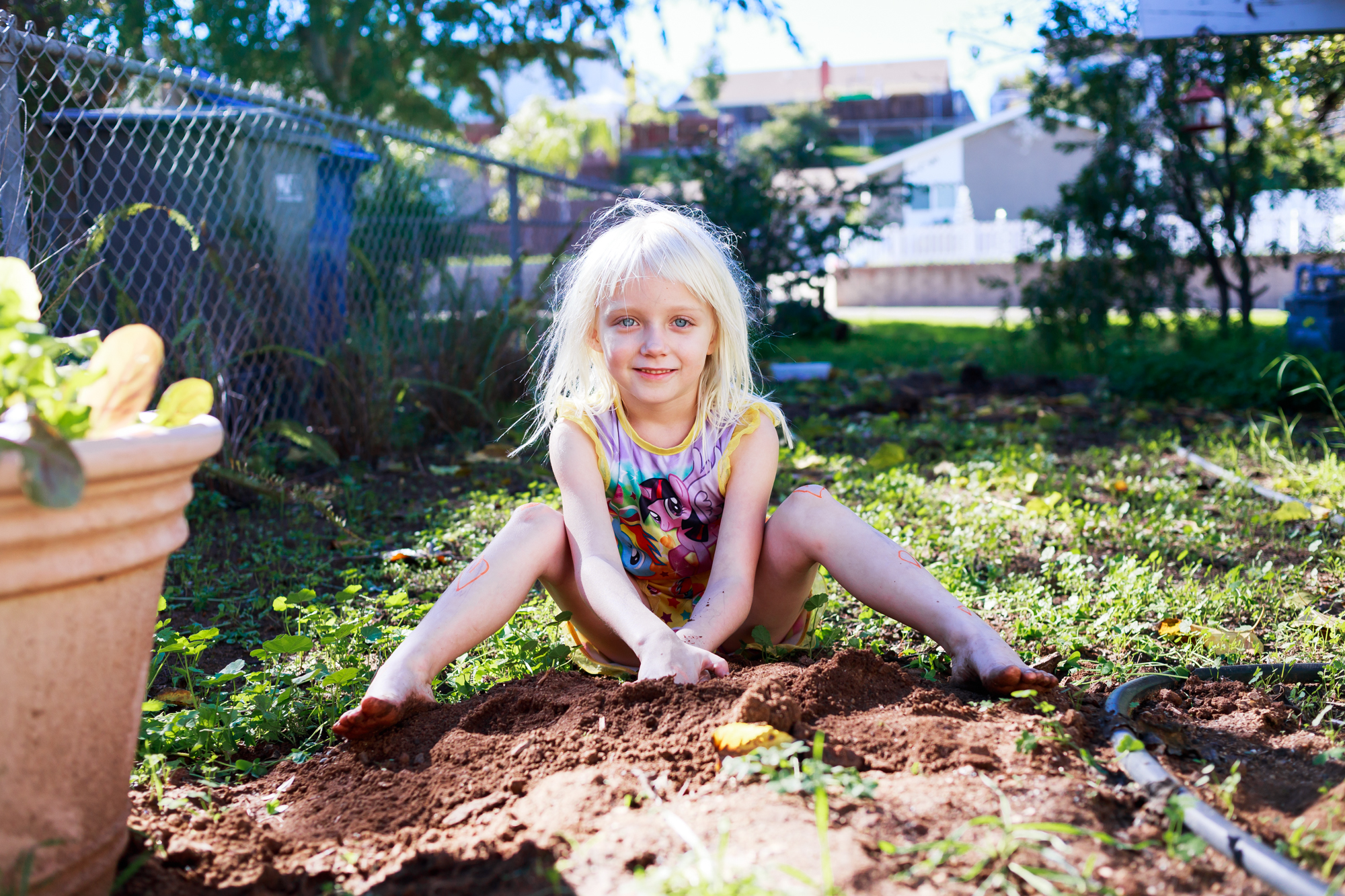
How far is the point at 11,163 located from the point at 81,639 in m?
2.49

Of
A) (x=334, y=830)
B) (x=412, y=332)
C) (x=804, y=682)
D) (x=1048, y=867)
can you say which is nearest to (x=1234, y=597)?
(x=804, y=682)

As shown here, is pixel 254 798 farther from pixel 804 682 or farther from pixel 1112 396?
pixel 1112 396

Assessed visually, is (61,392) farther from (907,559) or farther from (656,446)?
(907,559)

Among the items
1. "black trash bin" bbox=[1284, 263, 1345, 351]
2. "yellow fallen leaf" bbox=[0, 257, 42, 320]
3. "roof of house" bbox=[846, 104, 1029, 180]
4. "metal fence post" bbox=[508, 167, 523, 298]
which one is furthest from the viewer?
"roof of house" bbox=[846, 104, 1029, 180]

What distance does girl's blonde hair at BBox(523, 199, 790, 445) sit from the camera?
2234 mm

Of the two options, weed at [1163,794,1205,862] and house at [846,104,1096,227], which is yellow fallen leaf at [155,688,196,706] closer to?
weed at [1163,794,1205,862]

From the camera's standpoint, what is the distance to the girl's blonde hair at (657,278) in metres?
Answer: 2.23

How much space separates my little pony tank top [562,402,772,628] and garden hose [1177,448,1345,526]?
215 centimetres

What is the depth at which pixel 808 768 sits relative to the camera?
55.6 inches

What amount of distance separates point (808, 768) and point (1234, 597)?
171 cm

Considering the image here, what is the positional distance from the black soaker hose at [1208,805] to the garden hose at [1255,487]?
1.42 metres

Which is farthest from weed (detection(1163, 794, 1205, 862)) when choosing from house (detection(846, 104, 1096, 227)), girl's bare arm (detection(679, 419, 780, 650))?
house (detection(846, 104, 1096, 227))

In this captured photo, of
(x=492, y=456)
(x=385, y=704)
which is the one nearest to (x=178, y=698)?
(x=385, y=704)

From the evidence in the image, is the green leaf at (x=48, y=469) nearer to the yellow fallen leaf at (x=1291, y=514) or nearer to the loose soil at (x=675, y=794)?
the loose soil at (x=675, y=794)
